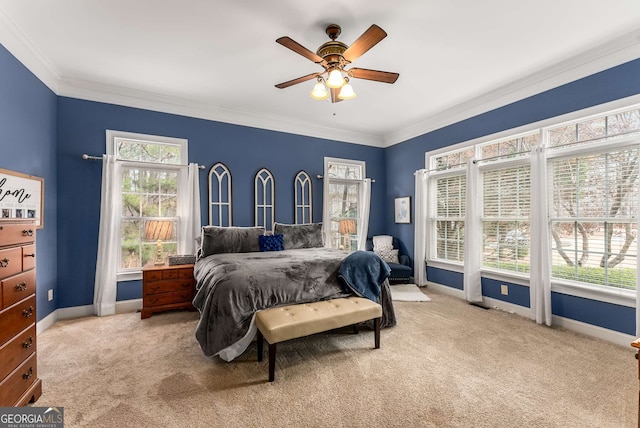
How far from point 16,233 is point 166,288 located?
6.45 ft

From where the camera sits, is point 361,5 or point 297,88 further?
point 297,88

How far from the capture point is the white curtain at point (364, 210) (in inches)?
207

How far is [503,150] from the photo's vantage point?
377 centimetres

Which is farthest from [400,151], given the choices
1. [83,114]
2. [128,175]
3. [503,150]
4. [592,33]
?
[83,114]

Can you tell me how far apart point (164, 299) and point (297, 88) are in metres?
3.19

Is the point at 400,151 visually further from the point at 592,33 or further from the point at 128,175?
the point at 128,175

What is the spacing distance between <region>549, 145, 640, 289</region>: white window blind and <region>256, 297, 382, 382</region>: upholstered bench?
7.82 feet

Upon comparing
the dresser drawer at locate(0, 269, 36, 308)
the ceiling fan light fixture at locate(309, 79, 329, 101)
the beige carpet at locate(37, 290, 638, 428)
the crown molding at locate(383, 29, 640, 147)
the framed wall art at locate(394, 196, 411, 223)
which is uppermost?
the crown molding at locate(383, 29, 640, 147)

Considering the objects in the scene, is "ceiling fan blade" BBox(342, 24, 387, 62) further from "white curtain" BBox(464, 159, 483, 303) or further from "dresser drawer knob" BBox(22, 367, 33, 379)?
"dresser drawer knob" BBox(22, 367, 33, 379)

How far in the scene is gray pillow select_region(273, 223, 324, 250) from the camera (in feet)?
13.6

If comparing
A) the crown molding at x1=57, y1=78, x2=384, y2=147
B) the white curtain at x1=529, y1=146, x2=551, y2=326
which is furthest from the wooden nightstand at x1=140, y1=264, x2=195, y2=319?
the white curtain at x1=529, y1=146, x2=551, y2=326

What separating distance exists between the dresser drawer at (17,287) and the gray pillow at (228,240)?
1.75 m

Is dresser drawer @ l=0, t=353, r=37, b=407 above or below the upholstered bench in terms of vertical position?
below

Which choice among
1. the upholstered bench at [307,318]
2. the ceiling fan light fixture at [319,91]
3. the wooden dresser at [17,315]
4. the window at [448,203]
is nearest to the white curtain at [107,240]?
the wooden dresser at [17,315]
